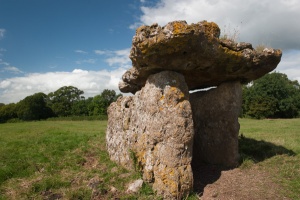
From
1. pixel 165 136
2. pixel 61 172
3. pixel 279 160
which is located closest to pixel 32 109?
pixel 61 172

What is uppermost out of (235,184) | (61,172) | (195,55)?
(195,55)

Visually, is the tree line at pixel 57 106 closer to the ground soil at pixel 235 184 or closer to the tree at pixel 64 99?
the tree at pixel 64 99

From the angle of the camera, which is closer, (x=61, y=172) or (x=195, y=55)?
(x=195, y=55)

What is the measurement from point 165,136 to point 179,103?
93 centimetres

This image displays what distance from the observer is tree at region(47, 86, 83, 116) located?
64.8 metres

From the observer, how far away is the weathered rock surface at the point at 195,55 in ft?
19.3

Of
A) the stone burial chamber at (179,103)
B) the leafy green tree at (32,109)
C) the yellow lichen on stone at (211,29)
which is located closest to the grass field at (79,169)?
the stone burial chamber at (179,103)

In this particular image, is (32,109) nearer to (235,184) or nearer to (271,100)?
(271,100)

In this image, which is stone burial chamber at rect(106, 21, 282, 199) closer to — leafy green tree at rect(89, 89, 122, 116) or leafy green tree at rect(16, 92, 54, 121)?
leafy green tree at rect(16, 92, 54, 121)

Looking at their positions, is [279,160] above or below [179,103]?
below

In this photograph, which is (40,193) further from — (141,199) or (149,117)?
(149,117)

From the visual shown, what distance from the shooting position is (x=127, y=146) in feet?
26.7

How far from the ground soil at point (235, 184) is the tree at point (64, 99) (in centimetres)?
6133

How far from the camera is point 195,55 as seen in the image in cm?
658
